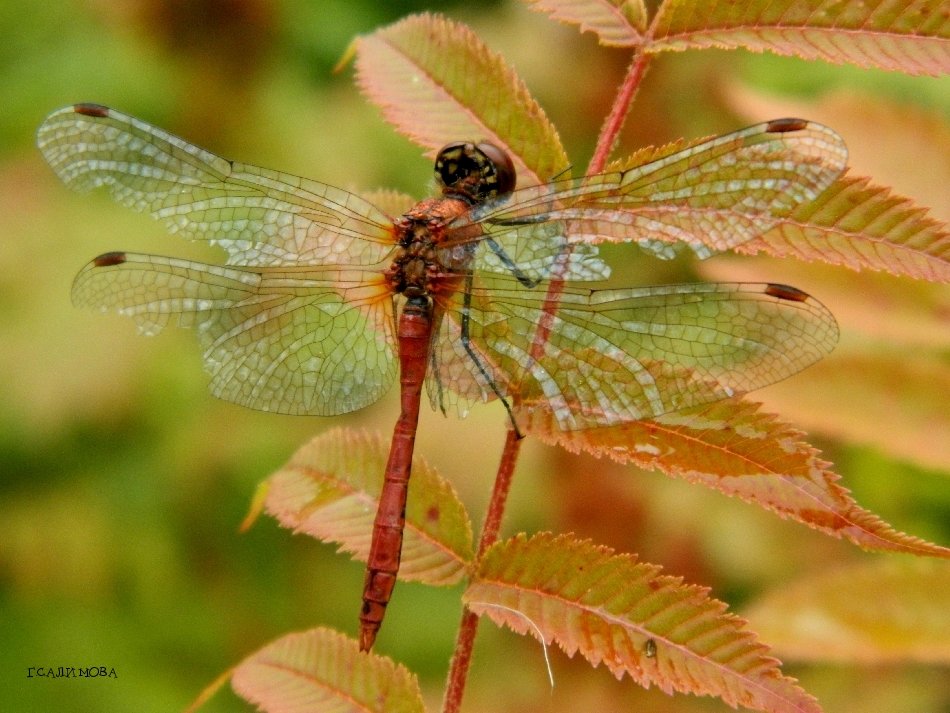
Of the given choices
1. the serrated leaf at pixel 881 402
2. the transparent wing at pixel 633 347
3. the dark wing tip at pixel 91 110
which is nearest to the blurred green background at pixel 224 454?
the serrated leaf at pixel 881 402

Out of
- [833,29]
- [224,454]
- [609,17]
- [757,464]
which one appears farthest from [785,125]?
[224,454]

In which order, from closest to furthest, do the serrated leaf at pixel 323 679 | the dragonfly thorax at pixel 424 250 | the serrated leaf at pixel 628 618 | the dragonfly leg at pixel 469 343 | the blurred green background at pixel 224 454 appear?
the serrated leaf at pixel 628 618
the serrated leaf at pixel 323 679
the dragonfly leg at pixel 469 343
the dragonfly thorax at pixel 424 250
the blurred green background at pixel 224 454

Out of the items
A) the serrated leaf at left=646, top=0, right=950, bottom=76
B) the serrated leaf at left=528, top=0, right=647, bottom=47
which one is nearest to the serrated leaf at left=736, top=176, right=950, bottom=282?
the serrated leaf at left=646, top=0, right=950, bottom=76

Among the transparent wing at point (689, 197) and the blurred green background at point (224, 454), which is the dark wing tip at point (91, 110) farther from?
the blurred green background at point (224, 454)

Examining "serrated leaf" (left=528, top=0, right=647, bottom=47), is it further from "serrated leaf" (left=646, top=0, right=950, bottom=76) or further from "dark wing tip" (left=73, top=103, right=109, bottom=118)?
"dark wing tip" (left=73, top=103, right=109, bottom=118)

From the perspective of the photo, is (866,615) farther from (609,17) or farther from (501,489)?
(609,17)

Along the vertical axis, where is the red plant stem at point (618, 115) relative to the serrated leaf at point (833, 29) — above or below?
below

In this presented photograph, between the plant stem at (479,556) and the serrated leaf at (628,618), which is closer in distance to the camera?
the serrated leaf at (628,618)

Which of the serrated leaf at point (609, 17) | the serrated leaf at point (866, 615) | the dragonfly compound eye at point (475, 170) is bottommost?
the serrated leaf at point (866, 615)
